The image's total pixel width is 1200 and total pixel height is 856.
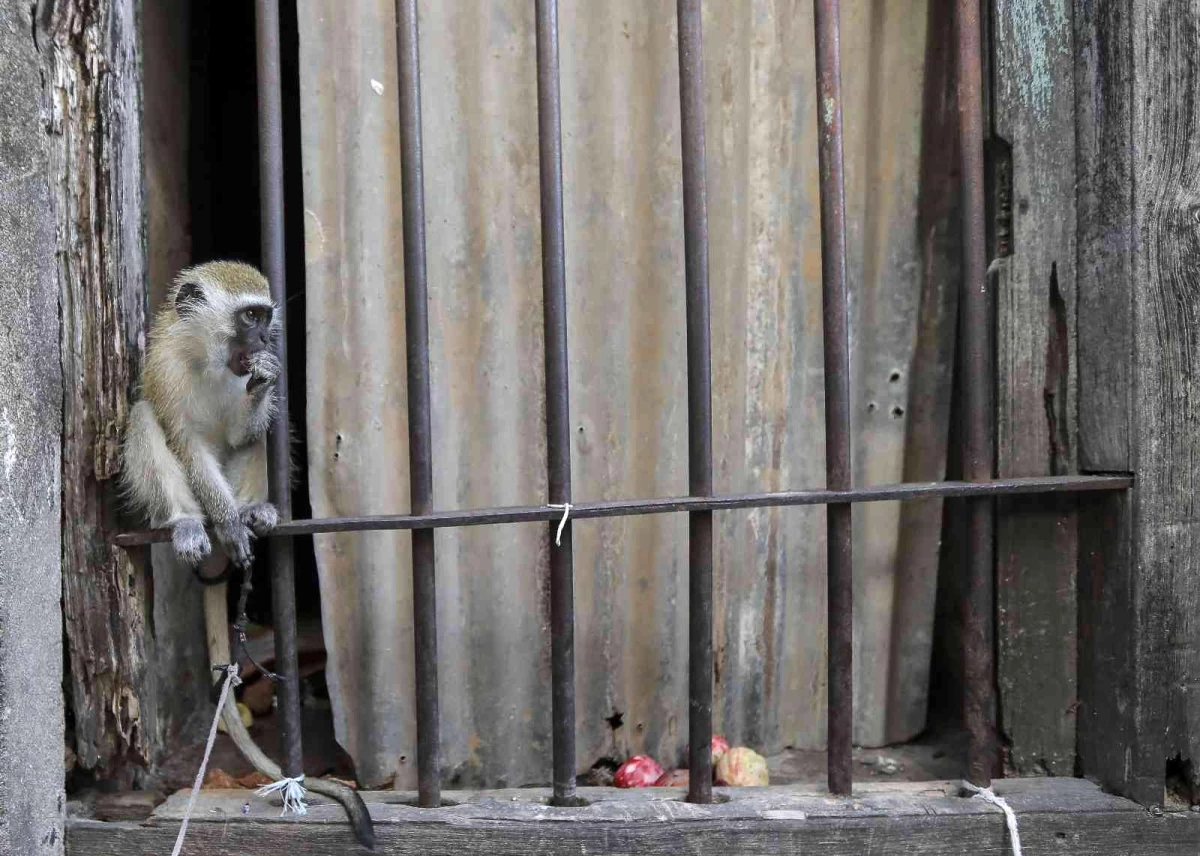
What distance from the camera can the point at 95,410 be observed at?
2.08m

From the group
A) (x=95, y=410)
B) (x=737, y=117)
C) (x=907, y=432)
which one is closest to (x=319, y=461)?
(x=95, y=410)

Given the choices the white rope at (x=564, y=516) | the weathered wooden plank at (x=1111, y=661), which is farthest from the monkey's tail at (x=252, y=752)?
the weathered wooden plank at (x=1111, y=661)

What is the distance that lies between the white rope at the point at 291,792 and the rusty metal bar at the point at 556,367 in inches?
23.0

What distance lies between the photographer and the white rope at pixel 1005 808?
204cm

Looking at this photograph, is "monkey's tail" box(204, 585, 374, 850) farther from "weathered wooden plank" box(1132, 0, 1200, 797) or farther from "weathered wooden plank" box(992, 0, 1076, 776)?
"weathered wooden plank" box(1132, 0, 1200, 797)

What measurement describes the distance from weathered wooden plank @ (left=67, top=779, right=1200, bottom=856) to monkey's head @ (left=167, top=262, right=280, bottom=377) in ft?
3.61

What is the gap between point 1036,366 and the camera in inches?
87.1

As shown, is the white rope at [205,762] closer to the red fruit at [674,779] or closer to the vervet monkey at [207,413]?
the vervet monkey at [207,413]

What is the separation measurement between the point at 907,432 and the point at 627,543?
0.82m

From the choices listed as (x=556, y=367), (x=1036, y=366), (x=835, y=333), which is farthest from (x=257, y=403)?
(x=1036, y=366)

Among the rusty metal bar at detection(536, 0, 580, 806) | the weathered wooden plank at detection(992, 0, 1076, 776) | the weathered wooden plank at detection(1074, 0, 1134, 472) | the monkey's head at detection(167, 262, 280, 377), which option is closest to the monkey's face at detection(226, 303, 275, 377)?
the monkey's head at detection(167, 262, 280, 377)

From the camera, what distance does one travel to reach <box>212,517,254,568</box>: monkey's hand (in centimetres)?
213

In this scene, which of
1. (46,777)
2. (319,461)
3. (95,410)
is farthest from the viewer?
(319,461)

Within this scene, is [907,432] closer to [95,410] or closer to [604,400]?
[604,400]
